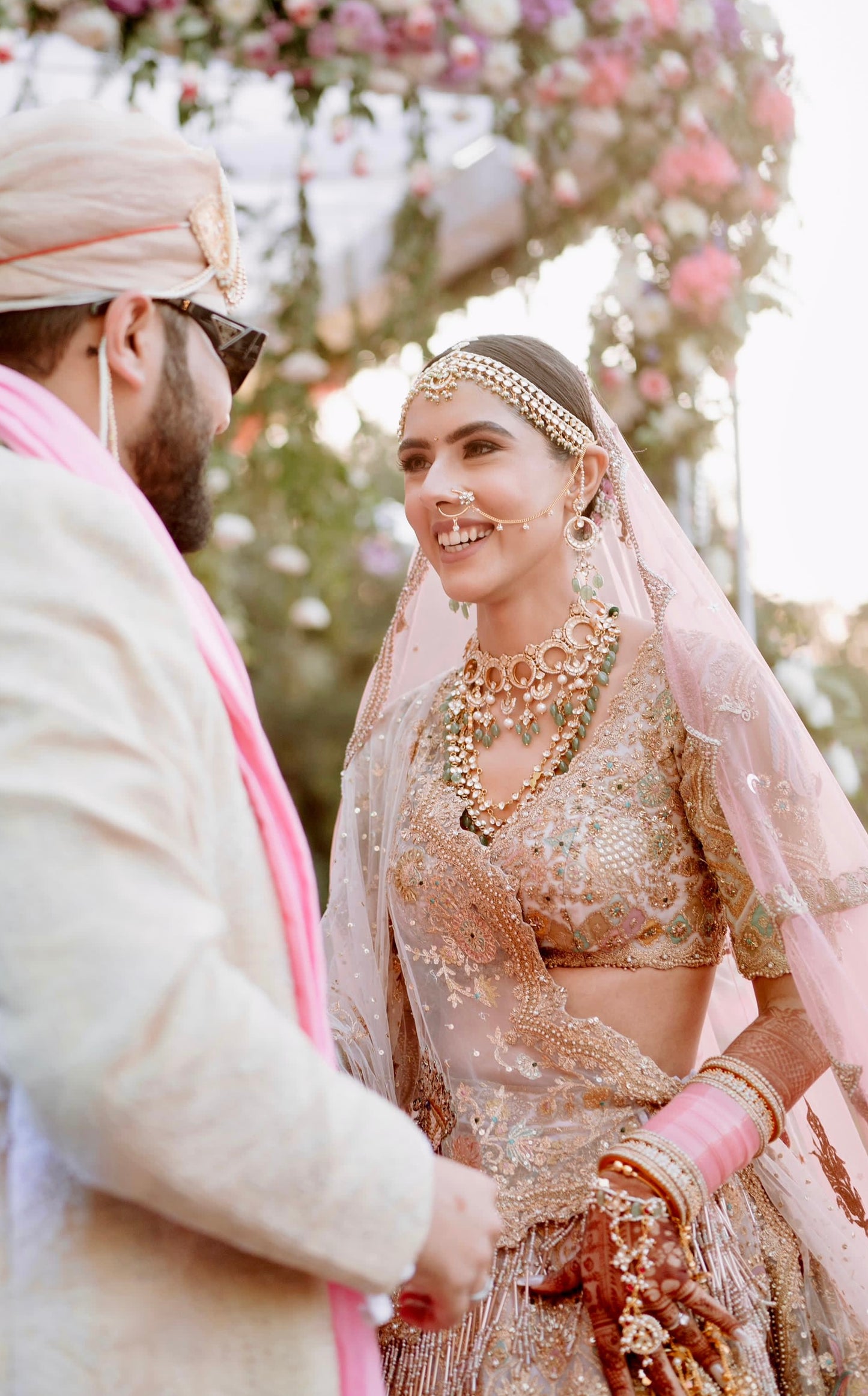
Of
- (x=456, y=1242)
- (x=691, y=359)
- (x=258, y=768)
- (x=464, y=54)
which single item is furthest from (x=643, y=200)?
(x=456, y=1242)

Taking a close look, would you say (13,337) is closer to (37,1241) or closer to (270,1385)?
(37,1241)

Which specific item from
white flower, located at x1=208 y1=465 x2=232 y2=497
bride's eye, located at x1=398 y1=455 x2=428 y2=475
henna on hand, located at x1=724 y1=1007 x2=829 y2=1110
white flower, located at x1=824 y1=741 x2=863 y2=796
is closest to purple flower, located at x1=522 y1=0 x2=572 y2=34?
white flower, located at x1=208 y1=465 x2=232 y2=497

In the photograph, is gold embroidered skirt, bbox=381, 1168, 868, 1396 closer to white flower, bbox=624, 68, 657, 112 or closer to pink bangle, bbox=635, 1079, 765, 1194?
pink bangle, bbox=635, 1079, 765, 1194

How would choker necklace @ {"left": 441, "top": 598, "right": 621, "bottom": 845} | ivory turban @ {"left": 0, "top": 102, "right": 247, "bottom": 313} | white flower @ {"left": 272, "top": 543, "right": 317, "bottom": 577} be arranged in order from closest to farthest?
ivory turban @ {"left": 0, "top": 102, "right": 247, "bottom": 313}
choker necklace @ {"left": 441, "top": 598, "right": 621, "bottom": 845}
white flower @ {"left": 272, "top": 543, "right": 317, "bottom": 577}

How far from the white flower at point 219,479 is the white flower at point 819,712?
1.79 metres

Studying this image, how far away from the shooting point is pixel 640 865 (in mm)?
1890

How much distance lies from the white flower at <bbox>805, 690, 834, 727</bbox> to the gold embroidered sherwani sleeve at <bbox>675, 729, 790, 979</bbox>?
1655mm

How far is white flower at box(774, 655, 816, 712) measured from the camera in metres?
3.48

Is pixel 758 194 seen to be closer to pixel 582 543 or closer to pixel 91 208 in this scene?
pixel 582 543

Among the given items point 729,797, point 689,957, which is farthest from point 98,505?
point 689,957

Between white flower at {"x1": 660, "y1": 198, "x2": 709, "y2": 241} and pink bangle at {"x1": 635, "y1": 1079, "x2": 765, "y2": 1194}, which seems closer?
pink bangle at {"x1": 635, "y1": 1079, "x2": 765, "y2": 1194}

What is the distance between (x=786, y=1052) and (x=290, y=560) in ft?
8.35

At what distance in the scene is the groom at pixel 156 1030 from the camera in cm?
98

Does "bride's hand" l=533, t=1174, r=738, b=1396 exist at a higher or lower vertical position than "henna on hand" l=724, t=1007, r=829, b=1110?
lower
